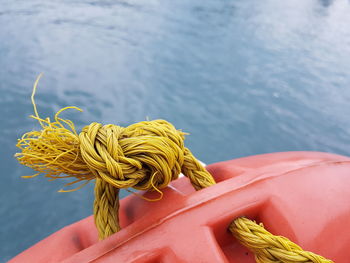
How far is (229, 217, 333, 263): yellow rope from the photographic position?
2.68ft

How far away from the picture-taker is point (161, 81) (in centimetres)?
315

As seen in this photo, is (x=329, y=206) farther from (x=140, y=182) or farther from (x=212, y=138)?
(x=212, y=138)

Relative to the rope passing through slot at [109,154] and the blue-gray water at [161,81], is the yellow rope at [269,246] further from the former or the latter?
the blue-gray water at [161,81]

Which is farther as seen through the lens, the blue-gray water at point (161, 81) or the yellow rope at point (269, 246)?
the blue-gray water at point (161, 81)

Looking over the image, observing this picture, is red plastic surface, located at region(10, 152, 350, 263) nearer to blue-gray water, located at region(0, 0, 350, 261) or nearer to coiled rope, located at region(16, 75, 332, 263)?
coiled rope, located at region(16, 75, 332, 263)

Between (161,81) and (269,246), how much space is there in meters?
2.49

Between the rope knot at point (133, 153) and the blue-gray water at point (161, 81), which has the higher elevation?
the rope knot at point (133, 153)

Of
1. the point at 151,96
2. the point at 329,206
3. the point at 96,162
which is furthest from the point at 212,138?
the point at 96,162

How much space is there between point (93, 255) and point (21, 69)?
2.63 metres

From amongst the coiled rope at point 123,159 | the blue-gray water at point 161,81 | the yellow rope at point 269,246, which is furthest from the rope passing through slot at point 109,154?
the blue-gray water at point 161,81

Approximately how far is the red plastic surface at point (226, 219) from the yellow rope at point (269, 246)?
0.15ft

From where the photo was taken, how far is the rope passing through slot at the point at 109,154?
0.82 metres

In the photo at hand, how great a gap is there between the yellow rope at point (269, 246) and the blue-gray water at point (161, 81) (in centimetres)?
140

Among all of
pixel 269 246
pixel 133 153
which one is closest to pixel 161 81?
pixel 133 153
